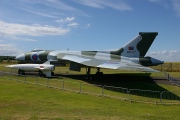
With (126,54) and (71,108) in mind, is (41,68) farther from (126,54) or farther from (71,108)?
(71,108)

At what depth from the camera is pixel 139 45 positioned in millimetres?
30266

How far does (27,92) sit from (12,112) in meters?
6.01

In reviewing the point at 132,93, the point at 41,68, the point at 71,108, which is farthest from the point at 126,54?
the point at 71,108

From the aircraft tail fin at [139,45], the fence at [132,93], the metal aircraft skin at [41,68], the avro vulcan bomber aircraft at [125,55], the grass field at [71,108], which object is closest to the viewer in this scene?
the grass field at [71,108]

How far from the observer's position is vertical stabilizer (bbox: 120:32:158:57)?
30125mm

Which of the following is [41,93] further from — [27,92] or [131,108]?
[131,108]

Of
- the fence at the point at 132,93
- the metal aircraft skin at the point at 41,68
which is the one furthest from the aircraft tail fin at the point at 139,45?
the fence at the point at 132,93

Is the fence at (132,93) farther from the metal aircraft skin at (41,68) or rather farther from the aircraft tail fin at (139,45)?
the aircraft tail fin at (139,45)

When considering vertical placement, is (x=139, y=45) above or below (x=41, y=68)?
above

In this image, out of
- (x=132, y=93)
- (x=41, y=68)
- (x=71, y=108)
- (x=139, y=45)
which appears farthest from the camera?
(x=139, y=45)

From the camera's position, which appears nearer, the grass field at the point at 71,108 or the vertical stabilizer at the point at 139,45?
the grass field at the point at 71,108

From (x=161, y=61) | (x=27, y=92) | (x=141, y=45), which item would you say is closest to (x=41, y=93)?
(x=27, y=92)

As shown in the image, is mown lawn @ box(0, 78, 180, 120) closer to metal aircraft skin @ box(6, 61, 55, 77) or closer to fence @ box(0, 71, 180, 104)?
fence @ box(0, 71, 180, 104)

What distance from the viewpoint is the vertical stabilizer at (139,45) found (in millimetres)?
30125
